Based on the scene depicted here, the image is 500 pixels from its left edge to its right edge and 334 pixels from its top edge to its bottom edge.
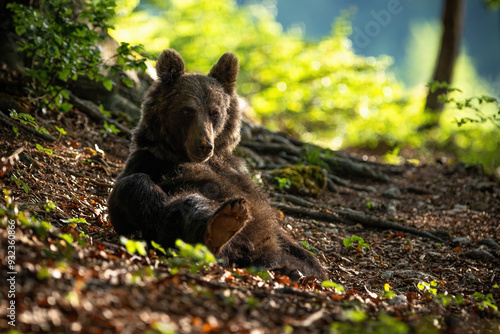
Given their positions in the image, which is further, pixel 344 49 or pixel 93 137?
pixel 344 49

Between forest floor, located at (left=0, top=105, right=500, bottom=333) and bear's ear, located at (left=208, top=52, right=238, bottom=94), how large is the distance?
6.31 ft

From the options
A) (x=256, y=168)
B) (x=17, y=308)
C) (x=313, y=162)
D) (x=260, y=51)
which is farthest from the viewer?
(x=260, y=51)

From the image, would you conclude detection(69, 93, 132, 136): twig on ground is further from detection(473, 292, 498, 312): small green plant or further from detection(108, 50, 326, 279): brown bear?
detection(473, 292, 498, 312): small green plant

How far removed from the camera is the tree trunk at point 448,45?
44.3ft

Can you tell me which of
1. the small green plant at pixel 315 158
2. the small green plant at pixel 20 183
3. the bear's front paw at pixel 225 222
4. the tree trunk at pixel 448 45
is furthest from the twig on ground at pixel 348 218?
the tree trunk at pixel 448 45

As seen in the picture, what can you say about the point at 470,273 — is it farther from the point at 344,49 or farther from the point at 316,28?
the point at 316,28

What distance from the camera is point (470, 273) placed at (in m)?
5.01

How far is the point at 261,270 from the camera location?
366 centimetres

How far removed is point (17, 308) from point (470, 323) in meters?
2.84

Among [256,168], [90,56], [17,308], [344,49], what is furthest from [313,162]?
[344,49]

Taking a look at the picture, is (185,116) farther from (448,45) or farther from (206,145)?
(448,45)

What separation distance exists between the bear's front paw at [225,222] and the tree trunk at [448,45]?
38.4ft

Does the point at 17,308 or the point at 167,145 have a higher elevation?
the point at 167,145

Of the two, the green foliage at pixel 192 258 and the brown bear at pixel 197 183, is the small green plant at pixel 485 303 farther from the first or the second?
the green foliage at pixel 192 258
